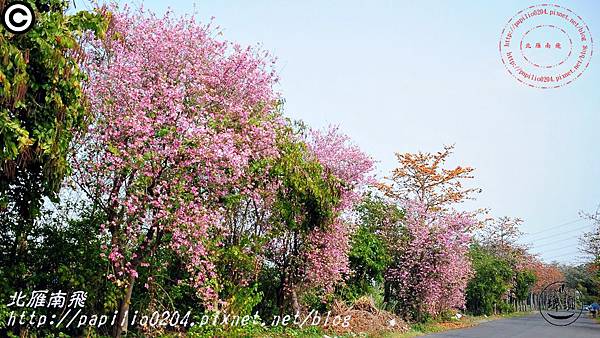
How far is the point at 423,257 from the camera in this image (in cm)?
2061

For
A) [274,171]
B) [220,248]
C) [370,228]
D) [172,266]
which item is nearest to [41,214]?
[172,266]

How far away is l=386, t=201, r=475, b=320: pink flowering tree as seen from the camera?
20.4m

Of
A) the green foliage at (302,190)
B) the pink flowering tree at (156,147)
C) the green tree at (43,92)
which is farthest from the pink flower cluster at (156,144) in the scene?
the green foliage at (302,190)

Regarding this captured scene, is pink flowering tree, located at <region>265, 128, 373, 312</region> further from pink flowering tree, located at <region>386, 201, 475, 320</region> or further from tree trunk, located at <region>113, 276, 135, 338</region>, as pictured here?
pink flowering tree, located at <region>386, 201, 475, 320</region>

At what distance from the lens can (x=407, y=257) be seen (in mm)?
20578

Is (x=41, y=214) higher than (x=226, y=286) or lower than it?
higher

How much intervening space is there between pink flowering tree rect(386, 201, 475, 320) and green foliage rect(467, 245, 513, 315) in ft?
33.7

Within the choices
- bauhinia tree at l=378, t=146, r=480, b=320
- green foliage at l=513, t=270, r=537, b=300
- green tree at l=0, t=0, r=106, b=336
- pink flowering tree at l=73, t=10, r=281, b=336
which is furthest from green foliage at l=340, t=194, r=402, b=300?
green foliage at l=513, t=270, r=537, b=300

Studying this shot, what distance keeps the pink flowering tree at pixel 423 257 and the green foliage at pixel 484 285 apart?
10.3 m

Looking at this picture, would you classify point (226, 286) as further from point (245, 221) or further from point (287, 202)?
point (287, 202)

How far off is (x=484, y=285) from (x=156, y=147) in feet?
90.4

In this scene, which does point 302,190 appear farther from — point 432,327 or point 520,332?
point 520,332

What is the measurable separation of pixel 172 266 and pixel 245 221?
248 centimetres

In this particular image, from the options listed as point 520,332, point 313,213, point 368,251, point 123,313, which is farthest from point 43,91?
point 520,332
